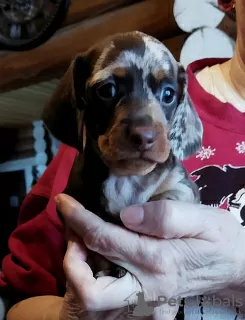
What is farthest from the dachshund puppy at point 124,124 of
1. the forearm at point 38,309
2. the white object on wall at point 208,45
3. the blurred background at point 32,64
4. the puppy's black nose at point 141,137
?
the blurred background at point 32,64

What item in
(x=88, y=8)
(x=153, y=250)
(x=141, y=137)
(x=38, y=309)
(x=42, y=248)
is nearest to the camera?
(x=141, y=137)

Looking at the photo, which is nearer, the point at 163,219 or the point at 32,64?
the point at 163,219

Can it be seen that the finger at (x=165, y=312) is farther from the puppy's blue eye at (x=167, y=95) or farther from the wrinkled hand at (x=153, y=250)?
the puppy's blue eye at (x=167, y=95)

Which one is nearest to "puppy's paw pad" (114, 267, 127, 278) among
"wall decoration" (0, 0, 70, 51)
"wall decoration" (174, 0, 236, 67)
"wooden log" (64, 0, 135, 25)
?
"wall decoration" (174, 0, 236, 67)

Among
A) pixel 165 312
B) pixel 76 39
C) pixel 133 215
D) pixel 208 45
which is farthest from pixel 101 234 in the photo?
pixel 76 39

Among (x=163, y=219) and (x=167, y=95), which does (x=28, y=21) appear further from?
(x=163, y=219)

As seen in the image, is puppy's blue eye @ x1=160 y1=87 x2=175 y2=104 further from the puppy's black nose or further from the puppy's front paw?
the puppy's front paw
